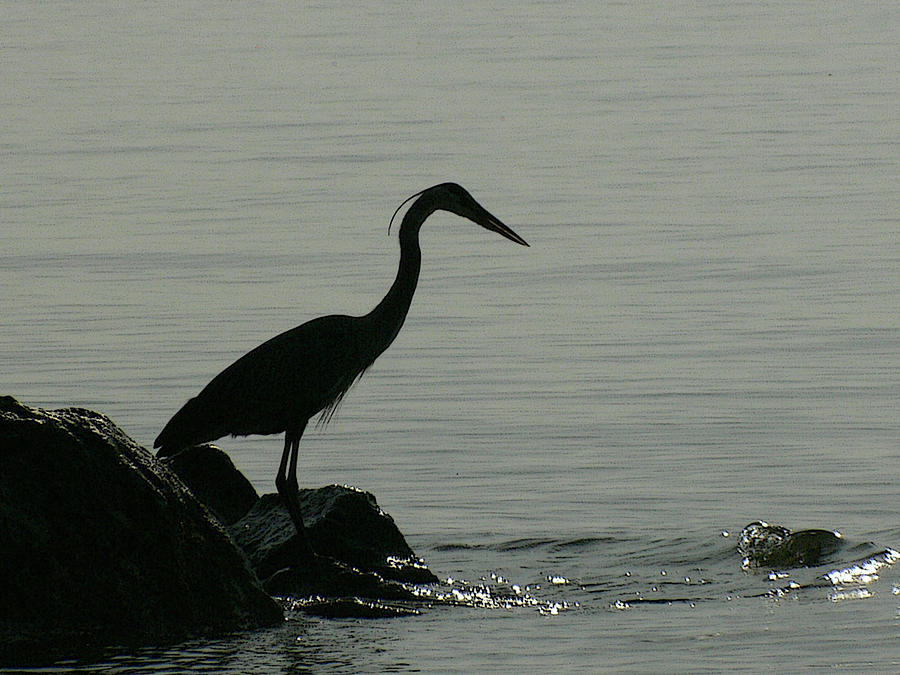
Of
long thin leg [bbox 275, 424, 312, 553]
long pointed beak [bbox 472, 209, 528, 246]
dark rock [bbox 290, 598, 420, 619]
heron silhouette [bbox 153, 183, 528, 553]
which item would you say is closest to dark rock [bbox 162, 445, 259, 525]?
heron silhouette [bbox 153, 183, 528, 553]

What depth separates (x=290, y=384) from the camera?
28.9 feet

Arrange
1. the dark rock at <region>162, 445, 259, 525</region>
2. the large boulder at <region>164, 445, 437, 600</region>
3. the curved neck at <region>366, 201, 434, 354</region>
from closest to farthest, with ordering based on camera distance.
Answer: the large boulder at <region>164, 445, 437, 600</region> → the dark rock at <region>162, 445, 259, 525</region> → the curved neck at <region>366, 201, 434, 354</region>

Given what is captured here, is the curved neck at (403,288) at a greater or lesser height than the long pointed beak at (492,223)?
lesser

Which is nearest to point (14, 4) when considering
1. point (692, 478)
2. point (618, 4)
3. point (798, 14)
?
point (618, 4)

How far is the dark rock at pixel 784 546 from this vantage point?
28.5 feet

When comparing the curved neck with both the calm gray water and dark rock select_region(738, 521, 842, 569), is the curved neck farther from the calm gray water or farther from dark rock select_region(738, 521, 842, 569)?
dark rock select_region(738, 521, 842, 569)

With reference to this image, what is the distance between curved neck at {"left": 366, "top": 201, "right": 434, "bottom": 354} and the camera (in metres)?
9.18

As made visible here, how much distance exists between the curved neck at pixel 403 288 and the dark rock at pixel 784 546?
6.21 ft

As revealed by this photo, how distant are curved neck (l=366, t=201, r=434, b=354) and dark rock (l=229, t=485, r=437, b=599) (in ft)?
Result: 2.75

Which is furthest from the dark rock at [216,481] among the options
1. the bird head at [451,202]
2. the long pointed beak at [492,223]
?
the long pointed beak at [492,223]

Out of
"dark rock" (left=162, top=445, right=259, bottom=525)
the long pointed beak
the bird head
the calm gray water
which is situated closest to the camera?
the calm gray water

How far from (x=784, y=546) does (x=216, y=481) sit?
8.67ft

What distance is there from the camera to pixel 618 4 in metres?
44.4

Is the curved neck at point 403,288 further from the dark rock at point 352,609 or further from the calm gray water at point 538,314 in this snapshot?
the dark rock at point 352,609
